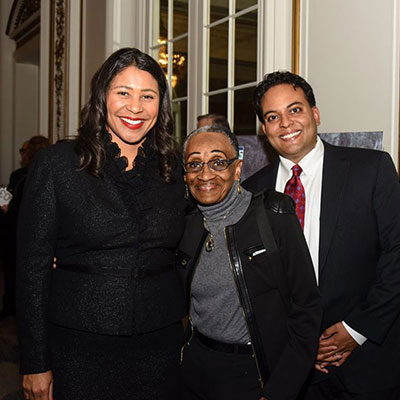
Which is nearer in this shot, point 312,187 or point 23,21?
point 312,187

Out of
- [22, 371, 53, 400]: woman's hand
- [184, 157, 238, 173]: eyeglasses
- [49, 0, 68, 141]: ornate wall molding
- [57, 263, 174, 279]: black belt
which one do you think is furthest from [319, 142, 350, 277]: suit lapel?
[49, 0, 68, 141]: ornate wall molding

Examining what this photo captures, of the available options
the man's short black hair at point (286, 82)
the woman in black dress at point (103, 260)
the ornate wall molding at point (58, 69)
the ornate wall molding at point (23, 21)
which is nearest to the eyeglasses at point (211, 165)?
the woman in black dress at point (103, 260)

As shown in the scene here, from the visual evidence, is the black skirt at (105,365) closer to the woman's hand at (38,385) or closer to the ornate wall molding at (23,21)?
the woman's hand at (38,385)

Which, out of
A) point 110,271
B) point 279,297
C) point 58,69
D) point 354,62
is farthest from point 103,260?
point 58,69

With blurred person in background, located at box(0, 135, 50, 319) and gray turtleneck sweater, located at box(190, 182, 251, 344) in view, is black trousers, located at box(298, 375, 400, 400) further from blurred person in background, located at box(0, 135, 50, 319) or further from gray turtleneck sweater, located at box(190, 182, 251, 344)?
blurred person in background, located at box(0, 135, 50, 319)

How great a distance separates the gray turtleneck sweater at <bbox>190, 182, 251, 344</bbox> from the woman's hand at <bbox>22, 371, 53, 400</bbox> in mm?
506

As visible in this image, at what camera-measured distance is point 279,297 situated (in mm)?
1660

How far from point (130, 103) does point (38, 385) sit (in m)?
0.94

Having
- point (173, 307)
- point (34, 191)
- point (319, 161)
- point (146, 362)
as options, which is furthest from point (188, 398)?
point (319, 161)

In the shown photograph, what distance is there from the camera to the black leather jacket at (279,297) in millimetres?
1610

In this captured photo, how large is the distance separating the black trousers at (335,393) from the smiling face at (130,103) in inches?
44.4

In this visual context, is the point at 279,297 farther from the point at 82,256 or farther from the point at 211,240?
the point at 82,256

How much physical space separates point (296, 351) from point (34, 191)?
0.96m

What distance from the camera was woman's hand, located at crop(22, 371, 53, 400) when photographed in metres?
1.61
